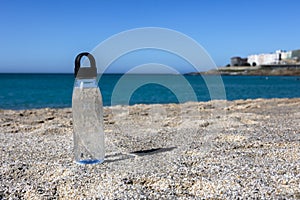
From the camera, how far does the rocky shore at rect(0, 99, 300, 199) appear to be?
3.46m

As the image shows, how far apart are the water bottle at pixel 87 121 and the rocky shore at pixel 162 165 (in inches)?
8.1

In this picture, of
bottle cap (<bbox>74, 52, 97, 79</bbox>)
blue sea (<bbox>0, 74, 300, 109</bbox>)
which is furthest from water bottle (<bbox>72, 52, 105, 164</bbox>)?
blue sea (<bbox>0, 74, 300, 109</bbox>)

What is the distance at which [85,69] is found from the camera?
4.09 meters

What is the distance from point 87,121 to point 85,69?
0.89 meters

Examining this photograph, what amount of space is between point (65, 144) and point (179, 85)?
30.7m

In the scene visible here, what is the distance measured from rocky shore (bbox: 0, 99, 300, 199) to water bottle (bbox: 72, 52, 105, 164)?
0.21 meters

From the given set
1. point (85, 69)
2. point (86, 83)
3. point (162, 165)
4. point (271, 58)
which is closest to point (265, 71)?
point (271, 58)

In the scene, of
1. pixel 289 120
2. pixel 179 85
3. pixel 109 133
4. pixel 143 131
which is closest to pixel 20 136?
pixel 109 133

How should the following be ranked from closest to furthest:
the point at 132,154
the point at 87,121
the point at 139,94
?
the point at 87,121 < the point at 132,154 < the point at 139,94

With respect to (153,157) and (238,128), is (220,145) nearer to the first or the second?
(153,157)

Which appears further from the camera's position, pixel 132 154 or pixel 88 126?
pixel 132 154

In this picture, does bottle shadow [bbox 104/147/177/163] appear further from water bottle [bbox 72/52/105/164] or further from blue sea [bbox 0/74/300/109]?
blue sea [bbox 0/74/300/109]

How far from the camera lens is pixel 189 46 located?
6078mm

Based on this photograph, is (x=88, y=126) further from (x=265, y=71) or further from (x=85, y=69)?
(x=265, y=71)
